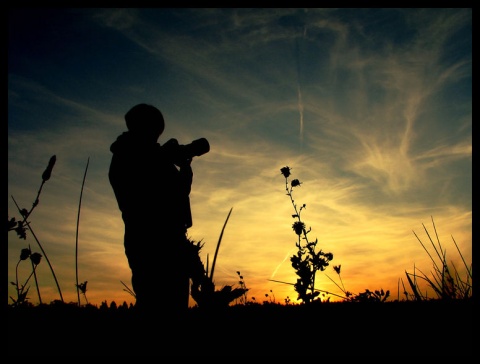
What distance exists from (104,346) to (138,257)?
2.75 feet

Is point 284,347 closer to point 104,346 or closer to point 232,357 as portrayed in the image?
point 232,357

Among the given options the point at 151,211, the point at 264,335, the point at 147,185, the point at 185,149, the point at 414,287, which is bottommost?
the point at 264,335

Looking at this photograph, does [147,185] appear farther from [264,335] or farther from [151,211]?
[264,335]

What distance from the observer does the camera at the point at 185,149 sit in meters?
3.00

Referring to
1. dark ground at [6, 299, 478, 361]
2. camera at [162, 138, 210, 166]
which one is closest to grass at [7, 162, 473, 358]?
dark ground at [6, 299, 478, 361]

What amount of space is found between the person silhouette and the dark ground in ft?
0.75

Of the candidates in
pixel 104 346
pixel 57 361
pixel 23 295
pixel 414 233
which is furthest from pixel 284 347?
pixel 23 295

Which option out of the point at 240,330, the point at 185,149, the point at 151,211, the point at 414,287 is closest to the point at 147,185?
the point at 151,211

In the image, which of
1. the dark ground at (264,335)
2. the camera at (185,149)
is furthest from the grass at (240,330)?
the camera at (185,149)

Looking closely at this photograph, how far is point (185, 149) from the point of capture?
10.0ft

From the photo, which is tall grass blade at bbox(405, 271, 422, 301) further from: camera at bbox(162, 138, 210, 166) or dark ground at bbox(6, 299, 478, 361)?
camera at bbox(162, 138, 210, 166)

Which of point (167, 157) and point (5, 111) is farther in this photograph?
point (167, 157)

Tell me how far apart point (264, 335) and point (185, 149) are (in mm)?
1856

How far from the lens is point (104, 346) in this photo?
2.77 m
